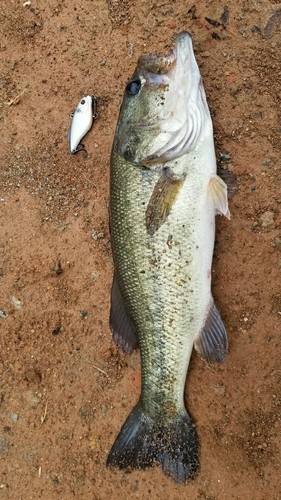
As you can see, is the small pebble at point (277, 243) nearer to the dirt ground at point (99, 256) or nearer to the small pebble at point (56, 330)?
the dirt ground at point (99, 256)

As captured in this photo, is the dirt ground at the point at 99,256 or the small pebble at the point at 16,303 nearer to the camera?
the dirt ground at the point at 99,256

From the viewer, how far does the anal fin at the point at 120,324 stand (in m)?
3.77

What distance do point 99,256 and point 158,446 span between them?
4.34 ft

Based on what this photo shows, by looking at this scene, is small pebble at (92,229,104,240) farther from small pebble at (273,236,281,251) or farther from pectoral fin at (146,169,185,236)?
small pebble at (273,236,281,251)

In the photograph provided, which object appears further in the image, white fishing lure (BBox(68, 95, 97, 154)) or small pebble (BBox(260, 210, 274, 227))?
white fishing lure (BBox(68, 95, 97, 154))

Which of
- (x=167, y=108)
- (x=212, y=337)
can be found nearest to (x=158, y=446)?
(x=212, y=337)

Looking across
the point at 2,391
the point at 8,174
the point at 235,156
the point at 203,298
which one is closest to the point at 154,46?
the point at 235,156

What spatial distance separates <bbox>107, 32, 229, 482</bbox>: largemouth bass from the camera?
3.43 m

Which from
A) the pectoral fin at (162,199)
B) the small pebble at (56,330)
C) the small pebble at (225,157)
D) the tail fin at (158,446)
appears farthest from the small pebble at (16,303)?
the small pebble at (225,157)

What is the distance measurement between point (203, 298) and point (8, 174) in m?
1.76

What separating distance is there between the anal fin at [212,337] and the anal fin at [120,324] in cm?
42

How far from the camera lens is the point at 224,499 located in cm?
367

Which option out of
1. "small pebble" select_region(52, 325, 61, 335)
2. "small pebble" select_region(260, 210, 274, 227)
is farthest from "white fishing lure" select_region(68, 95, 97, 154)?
"small pebble" select_region(260, 210, 274, 227)

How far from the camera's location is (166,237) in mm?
3459
